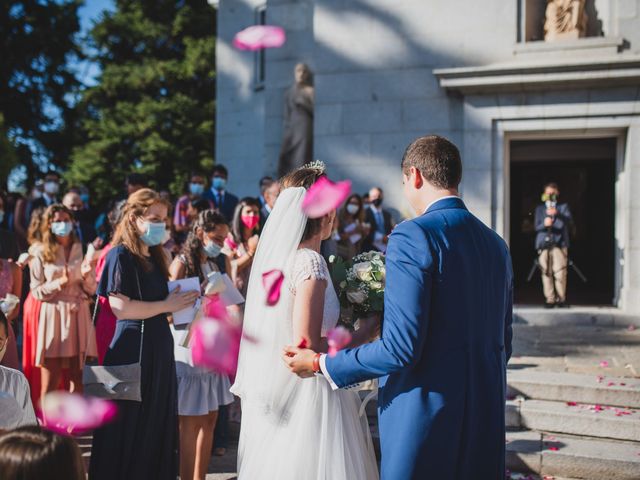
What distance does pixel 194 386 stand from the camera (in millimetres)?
4980

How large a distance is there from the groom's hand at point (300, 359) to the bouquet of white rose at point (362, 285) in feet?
1.54

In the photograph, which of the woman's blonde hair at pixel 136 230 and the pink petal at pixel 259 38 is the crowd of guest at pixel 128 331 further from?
the pink petal at pixel 259 38

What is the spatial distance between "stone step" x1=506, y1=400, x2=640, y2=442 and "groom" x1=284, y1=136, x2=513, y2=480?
3.36 meters

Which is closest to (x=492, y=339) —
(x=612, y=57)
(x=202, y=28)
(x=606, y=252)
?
(x=612, y=57)

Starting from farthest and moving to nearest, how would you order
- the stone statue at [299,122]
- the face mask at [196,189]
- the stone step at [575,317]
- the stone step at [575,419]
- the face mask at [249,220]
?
the stone statue at [299,122], the face mask at [196,189], the stone step at [575,317], the face mask at [249,220], the stone step at [575,419]

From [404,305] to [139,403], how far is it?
7.61 feet

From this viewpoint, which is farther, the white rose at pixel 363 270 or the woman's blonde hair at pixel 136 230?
the woman's blonde hair at pixel 136 230

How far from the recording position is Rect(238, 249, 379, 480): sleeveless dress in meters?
3.37

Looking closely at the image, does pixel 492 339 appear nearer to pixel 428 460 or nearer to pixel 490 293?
pixel 490 293

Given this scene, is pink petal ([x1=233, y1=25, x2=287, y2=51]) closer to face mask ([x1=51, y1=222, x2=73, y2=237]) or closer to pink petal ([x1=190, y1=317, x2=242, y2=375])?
face mask ([x1=51, y1=222, x2=73, y2=237])

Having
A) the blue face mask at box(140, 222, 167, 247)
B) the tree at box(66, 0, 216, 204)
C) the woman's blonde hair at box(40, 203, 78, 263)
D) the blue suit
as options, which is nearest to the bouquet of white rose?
the blue suit

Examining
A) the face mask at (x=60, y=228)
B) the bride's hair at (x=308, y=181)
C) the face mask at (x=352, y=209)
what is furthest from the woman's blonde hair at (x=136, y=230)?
the face mask at (x=352, y=209)

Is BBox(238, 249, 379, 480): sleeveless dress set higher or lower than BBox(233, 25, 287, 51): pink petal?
lower

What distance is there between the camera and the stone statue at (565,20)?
10.0 metres
